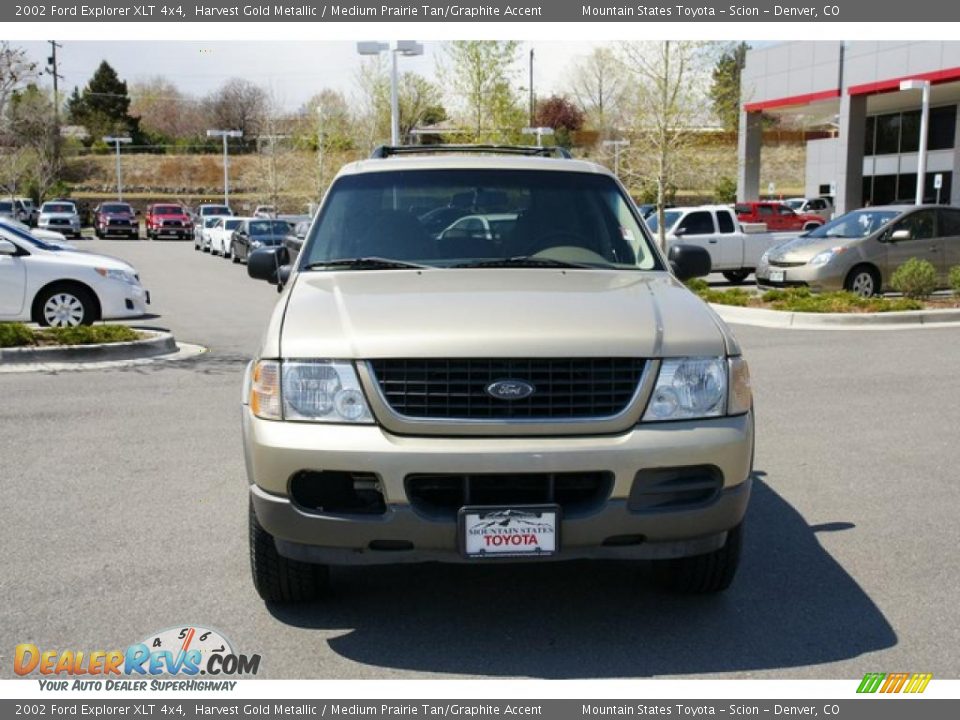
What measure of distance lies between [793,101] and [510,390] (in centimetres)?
4150

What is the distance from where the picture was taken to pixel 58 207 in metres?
52.1

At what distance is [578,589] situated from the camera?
4738 mm

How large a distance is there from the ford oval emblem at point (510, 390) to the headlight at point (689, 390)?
1.56ft

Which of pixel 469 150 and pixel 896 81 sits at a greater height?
pixel 896 81

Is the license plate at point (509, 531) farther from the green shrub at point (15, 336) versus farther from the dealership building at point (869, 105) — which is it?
the dealership building at point (869, 105)

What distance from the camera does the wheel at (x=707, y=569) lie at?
4422 mm

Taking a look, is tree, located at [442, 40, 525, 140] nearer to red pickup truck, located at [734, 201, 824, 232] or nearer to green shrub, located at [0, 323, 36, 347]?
red pickup truck, located at [734, 201, 824, 232]

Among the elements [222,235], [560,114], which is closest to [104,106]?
[560,114]

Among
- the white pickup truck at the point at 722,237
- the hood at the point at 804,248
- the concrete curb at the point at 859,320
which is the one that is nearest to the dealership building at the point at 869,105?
the white pickup truck at the point at 722,237

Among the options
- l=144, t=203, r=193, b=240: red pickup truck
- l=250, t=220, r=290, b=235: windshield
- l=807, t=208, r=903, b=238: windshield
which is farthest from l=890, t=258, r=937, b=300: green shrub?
l=144, t=203, r=193, b=240: red pickup truck

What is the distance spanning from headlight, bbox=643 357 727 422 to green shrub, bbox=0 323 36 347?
30.4 ft

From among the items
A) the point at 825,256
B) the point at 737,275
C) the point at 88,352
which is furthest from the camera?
the point at 737,275

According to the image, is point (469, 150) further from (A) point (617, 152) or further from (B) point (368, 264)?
(A) point (617, 152)
